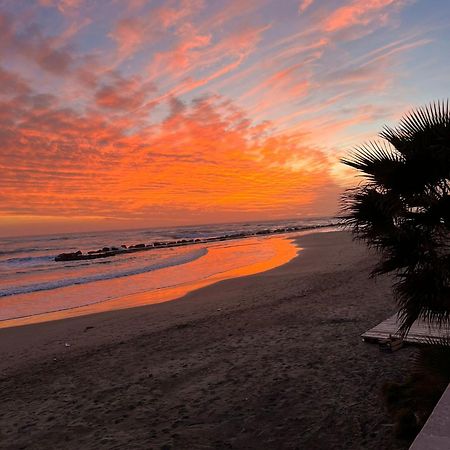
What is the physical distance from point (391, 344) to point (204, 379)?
3.49m

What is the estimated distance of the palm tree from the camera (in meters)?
5.24

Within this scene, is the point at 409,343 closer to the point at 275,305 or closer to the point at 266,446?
the point at 266,446

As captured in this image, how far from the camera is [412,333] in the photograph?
314 inches

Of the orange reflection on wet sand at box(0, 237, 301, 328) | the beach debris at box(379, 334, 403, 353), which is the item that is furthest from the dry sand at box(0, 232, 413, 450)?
the orange reflection on wet sand at box(0, 237, 301, 328)

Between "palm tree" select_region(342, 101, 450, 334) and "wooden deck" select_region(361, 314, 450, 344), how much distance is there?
2.26 metres

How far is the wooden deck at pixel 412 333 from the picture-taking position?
761cm

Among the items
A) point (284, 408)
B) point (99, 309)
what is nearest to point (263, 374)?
point (284, 408)

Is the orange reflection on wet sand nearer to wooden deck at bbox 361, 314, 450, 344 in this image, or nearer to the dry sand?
the dry sand

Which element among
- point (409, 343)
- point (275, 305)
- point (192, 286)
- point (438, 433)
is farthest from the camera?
point (192, 286)

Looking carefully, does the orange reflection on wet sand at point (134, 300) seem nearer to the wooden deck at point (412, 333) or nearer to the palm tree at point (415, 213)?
the wooden deck at point (412, 333)

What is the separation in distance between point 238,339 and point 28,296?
12.8 meters

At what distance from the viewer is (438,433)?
325cm

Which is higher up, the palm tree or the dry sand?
the palm tree

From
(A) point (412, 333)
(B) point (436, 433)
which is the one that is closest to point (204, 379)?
(A) point (412, 333)
